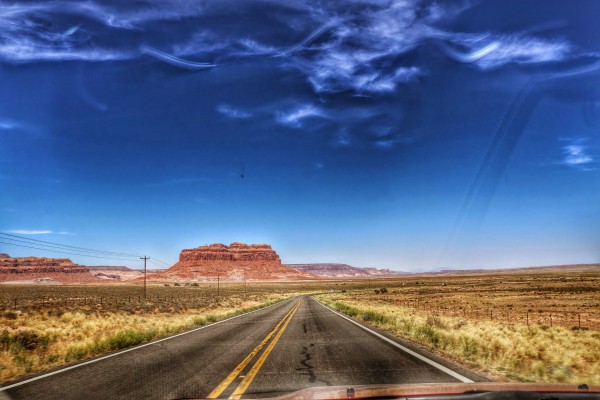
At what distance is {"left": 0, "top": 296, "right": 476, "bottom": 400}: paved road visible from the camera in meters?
6.31

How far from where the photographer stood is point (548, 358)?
31.2ft

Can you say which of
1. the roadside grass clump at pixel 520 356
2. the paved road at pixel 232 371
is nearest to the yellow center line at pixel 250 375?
the paved road at pixel 232 371

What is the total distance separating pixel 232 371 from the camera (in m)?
7.77

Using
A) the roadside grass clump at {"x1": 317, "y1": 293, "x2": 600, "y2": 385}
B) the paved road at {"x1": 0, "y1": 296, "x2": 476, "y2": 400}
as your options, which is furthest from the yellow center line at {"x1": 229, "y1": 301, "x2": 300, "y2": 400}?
the roadside grass clump at {"x1": 317, "y1": 293, "x2": 600, "y2": 385}

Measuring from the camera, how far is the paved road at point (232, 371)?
A: 6312mm

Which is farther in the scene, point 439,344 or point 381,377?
point 439,344

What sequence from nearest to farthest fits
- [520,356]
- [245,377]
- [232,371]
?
1. [245,377]
2. [232,371]
3. [520,356]

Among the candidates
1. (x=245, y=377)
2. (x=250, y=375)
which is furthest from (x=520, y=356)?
(x=245, y=377)

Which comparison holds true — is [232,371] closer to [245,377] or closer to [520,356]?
[245,377]

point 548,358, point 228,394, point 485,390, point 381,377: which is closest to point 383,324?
point 548,358

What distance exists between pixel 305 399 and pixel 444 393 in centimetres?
124

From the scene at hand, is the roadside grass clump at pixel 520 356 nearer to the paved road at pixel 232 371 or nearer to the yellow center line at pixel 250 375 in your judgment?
the paved road at pixel 232 371

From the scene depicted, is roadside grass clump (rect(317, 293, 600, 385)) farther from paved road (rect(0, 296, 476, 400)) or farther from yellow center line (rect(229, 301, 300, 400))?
yellow center line (rect(229, 301, 300, 400))

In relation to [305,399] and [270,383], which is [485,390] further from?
[270,383]
